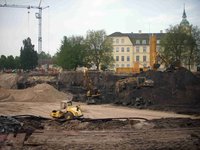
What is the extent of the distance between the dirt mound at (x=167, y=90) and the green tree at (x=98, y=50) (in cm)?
2485

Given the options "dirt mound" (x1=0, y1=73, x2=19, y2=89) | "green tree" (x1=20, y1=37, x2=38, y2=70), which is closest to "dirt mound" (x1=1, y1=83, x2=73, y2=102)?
"dirt mound" (x1=0, y1=73, x2=19, y2=89)

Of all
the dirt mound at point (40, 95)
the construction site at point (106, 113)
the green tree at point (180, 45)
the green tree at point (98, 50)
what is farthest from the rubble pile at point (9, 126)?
the green tree at point (98, 50)

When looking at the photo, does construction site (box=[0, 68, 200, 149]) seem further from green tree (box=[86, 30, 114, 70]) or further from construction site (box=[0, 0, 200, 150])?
green tree (box=[86, 30, 114, 70])

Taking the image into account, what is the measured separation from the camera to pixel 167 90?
32.3 metres

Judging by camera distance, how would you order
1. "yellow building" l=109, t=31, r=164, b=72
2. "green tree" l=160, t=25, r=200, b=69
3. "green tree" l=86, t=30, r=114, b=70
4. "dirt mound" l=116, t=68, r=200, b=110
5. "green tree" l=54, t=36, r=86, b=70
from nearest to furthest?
1. "dirt mound" l=116, t=68, r=200, b=110
2. "green tree" l=160, t=25, r=200, b=69
3. "green tree" l=54, t=36, r=86, b=70
4. "green tree" l=86, t=30, r=114, b=70
5. "yellow building" l=109, t=31, r=164, b=72

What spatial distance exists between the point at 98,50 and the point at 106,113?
1384 inches

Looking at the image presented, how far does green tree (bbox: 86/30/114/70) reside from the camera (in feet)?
196

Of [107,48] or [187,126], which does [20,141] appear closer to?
[187,126]

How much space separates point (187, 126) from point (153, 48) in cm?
1789

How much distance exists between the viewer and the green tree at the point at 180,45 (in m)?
52.5

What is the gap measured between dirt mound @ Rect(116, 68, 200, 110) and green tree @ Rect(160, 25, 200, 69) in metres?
18.1

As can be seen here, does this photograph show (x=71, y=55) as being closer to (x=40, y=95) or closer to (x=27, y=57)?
(x=27, y=57)

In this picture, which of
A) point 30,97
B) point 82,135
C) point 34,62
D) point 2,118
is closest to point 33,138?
point 82,135

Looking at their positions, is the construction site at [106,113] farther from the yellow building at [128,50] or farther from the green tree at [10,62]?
the green tree at [10,62]
